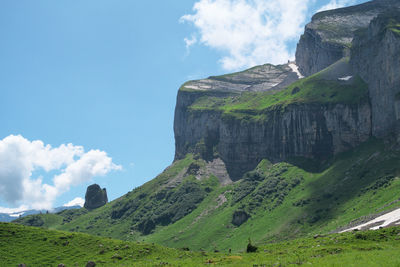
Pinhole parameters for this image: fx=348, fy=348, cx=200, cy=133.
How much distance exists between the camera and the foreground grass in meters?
42.4

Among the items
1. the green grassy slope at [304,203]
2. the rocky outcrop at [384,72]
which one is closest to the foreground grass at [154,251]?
the green grassy slope at [304,203]

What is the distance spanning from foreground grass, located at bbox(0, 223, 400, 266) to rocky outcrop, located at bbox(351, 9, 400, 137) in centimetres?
12059

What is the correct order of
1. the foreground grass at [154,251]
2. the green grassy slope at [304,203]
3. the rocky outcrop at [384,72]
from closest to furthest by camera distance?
1. the foreground grass at [154,251]
2. the green grassy slope at [304,203]
3. the rocky outcrop at [384,72]

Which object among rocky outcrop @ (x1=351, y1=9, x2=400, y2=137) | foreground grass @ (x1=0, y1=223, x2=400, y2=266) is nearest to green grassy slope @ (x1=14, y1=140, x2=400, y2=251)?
rocky outcrop @ (x1=351, y1=9, x2=400, y2=137)

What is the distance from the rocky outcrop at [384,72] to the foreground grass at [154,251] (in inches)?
4748

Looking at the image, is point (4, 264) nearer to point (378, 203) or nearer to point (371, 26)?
point (378, 203)

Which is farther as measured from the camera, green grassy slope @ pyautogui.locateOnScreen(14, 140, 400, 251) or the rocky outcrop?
the rocky outcrop

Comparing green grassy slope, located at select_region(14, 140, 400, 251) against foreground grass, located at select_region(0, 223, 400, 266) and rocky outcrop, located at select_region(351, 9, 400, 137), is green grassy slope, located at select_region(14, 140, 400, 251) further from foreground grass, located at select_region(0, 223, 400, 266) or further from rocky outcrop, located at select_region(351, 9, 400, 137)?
foreground grass, located at select_region(0, 223, 400, 266)

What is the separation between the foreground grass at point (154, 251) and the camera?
42353 millimetres

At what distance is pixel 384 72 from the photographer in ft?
557

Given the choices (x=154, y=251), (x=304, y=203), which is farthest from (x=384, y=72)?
(x=154, y=251)

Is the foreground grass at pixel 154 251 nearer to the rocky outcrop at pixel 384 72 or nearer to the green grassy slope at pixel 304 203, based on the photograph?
the green grassy slope at pixel 304 203

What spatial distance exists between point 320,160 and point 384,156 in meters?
48.0

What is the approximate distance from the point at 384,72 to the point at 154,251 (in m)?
155
